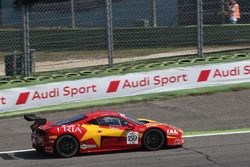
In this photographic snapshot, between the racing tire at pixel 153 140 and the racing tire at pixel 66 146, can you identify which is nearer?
the racing tire at pixel 66 146

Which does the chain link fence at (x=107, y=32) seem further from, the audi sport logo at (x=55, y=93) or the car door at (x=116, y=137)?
the car door at (x=116, y=137)

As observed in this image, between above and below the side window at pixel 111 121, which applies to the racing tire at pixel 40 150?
below

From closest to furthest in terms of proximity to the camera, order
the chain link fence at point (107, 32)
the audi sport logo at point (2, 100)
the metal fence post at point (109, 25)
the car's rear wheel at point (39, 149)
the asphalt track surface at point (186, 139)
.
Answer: the asphalt track surface at point (186, 139)
the car's rear wheel at point (39, 149)
the audi sport logo at point (2, 100)
the metal fence post at point (109, 25)
the chain link fence at point (107, 32)

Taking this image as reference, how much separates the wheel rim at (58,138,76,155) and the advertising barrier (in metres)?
4.84

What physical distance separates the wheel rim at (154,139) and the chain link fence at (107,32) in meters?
6.30

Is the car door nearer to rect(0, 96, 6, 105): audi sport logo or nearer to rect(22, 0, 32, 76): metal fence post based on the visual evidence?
rect(0, 96, 6, 105): audi sport logo

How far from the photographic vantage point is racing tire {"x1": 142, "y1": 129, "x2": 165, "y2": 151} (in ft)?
42.7

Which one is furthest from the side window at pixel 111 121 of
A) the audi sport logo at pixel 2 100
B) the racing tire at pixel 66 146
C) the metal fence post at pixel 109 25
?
the metal fence post at pixel 109 25

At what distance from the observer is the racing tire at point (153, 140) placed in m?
13.0

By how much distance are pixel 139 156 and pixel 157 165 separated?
3.37 feet

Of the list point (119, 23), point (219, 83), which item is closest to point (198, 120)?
point (219, 83)

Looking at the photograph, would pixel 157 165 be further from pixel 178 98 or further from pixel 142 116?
pixel 178 98

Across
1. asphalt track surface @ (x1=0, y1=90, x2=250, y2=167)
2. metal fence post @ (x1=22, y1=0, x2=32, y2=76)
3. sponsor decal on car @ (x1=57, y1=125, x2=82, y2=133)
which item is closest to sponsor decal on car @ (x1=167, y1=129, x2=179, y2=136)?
asphalt track surface @ (x1=0, y1=90, x2=250, y2=167)

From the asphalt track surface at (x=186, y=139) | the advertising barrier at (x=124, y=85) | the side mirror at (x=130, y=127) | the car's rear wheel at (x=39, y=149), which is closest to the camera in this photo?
the asphalt track surface at (x=186, y=139)
